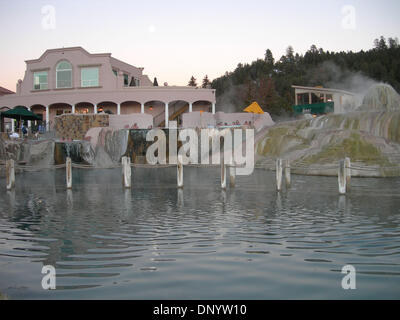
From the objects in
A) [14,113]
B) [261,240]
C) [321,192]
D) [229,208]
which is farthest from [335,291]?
[14,113]

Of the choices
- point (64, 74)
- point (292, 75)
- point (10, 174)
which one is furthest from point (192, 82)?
point (10, 174)

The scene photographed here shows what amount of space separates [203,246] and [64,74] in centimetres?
4118

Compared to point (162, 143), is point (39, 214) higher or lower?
lower

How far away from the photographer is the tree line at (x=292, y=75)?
6506 cm

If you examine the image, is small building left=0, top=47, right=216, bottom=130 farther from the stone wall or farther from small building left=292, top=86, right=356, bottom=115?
small building left=292, top=86, right=356, bottom=115

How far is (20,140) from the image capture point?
33.8 m

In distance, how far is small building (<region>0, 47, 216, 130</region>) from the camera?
43.4m

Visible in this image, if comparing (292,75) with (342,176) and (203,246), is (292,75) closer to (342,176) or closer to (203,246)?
(342,176)

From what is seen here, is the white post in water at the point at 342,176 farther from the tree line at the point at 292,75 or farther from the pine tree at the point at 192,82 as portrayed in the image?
the pine tree at the point at 192,82

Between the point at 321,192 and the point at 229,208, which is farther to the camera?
the point at 321,192

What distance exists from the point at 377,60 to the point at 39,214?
84.3m

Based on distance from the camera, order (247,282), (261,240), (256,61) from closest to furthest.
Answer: (247,282) → (261,240) → (256,61)

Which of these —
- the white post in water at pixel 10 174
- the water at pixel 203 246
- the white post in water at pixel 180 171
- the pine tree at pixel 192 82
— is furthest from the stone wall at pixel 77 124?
the pine tree at pixel 192 82
